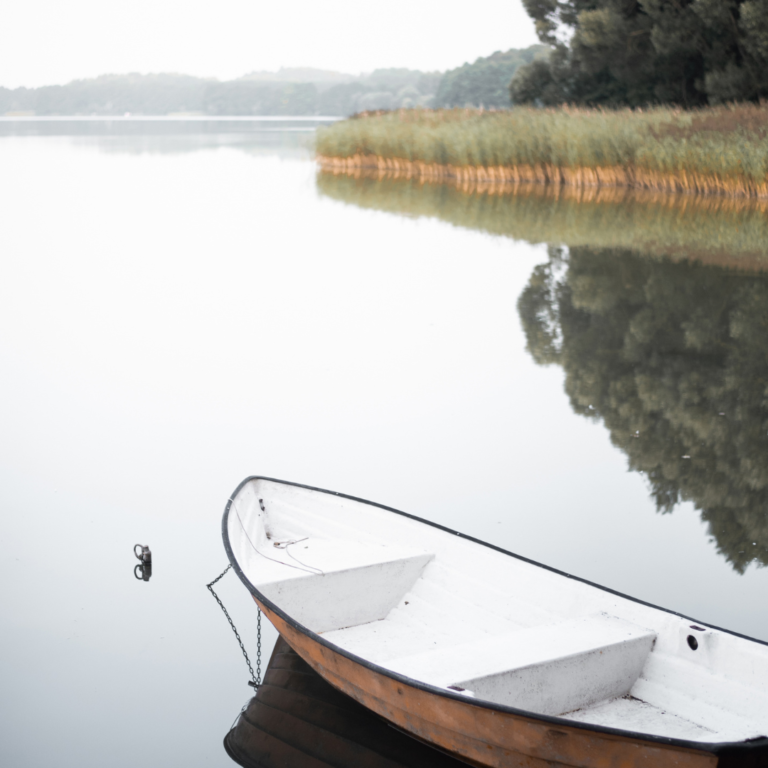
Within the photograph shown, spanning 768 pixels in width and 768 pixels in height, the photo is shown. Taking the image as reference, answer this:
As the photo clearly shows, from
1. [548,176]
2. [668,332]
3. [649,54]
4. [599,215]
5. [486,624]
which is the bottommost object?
[486,624]

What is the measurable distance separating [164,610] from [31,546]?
37.1 inches

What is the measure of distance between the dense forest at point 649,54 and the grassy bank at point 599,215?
5.30 meters

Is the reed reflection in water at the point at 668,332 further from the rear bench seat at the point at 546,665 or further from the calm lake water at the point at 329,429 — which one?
the rear bench seat at the point at 546,665

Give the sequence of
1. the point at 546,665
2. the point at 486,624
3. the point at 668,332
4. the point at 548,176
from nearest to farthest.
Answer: the point at 546,665 → the point at 486,624 → the point at 668,332 → the point at 548,176

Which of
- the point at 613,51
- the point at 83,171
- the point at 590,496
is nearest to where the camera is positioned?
the point at 590,496

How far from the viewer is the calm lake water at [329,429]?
3375 millimetres

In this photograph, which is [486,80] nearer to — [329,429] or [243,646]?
[329,429]

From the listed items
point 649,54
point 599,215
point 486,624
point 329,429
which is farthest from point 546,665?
point 649,54

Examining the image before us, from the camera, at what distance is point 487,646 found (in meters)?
2.76

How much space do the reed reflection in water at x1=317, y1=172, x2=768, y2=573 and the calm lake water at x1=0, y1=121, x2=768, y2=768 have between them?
1.2 inches

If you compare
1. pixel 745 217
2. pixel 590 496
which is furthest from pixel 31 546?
pixel 745 217

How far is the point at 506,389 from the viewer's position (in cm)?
675

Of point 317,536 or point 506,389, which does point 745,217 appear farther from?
point 317,536

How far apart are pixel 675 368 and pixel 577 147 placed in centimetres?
1256
